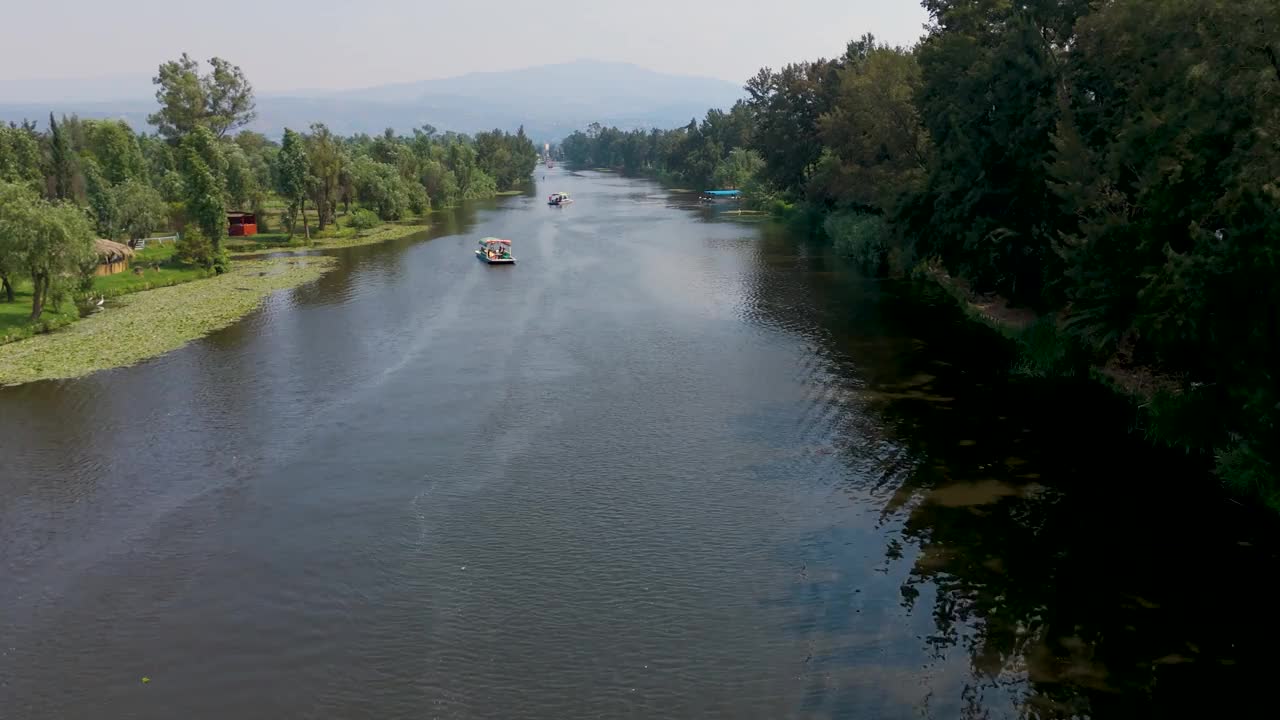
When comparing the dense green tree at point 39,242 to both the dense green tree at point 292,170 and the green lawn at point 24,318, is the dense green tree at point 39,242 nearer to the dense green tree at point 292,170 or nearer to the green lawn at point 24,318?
the green lawn at point 24,318

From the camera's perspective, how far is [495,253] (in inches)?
3115

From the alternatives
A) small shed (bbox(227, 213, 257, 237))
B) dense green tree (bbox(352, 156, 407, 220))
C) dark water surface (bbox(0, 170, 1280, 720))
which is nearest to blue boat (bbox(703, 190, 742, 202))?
dense green tree (bbox(352, 156, 407, 220))

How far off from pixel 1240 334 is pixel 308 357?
39.9 m

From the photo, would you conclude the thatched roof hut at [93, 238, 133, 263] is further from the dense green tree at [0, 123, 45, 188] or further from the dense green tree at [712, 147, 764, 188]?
the dense green tree at [712, 147, 764, 188]

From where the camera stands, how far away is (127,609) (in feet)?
75.8

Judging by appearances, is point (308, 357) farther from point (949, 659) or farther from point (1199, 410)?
point (1199, 410)

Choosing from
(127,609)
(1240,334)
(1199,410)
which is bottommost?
(127,609)

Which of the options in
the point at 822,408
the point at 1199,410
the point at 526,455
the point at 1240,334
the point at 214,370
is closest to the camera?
the point at 1240,334

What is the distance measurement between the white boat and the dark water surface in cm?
3136

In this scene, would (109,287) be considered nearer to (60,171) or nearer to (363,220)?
(60,171)

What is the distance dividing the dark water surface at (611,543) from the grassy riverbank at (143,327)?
3.17 m

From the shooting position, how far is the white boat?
77.6 m

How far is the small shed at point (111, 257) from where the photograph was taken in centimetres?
6775

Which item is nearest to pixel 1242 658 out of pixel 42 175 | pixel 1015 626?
pixel 1015 626
